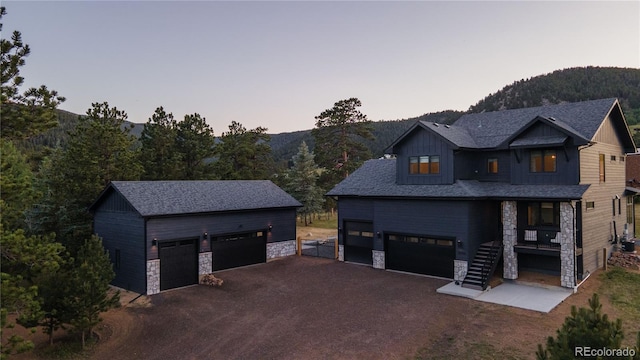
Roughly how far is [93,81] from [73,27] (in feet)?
29.6

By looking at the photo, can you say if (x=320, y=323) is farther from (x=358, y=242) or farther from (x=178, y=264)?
(x=358, y=242)

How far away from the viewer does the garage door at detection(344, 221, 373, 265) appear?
22438 mm

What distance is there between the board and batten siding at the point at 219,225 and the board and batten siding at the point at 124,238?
0.74 m

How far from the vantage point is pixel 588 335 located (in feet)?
19.9

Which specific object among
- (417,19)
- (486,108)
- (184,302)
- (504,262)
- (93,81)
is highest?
(486,108)

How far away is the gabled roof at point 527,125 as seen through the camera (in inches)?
720


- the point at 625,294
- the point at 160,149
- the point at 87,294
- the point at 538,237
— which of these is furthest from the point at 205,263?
the point at 625,294

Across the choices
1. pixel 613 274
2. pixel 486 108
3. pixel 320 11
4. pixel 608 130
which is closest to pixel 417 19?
pixel 320 11

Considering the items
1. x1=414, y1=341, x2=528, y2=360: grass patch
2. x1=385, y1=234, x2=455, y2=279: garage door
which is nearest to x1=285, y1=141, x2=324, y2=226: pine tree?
x1=385, y1=234, x2=455, y2=279: garage door

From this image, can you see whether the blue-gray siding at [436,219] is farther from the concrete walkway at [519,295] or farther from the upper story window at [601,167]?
the upper story window at [601,167]

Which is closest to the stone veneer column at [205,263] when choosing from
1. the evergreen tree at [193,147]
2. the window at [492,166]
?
the evergreen tree at [193,147]

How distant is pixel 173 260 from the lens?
61.7 ft

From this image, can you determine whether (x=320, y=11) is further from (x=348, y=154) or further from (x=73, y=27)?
(x=348, y=154)

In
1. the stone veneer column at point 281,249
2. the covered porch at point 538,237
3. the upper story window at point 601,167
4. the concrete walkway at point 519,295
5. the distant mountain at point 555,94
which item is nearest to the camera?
the concrete walkway at point 519,295
